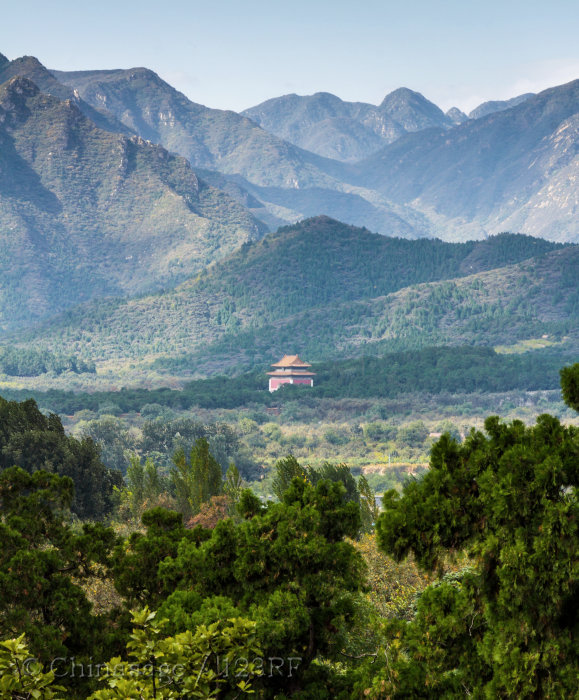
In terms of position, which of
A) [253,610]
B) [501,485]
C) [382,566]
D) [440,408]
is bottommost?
[440,408]

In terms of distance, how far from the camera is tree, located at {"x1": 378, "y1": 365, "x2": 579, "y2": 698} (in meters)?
15.5

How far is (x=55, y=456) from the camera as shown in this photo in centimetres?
6444

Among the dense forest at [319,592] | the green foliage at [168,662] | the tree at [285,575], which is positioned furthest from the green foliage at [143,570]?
the green foliage at [168,662]

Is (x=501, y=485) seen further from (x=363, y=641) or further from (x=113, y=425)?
(x=113, y=425)

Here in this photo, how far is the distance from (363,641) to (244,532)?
6.07 meters

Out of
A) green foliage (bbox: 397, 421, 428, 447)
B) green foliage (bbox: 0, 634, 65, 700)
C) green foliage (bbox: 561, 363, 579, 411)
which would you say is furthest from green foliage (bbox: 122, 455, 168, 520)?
green foliage (bbox: 397, 421, 428, 447)

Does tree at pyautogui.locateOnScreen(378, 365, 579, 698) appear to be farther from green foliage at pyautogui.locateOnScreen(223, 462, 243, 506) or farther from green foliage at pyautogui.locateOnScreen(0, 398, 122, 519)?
green foliage at pyautogui.locateOnScreen(0, 398, 122, 519)

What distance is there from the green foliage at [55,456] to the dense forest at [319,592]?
3576cm

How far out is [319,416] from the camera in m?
176

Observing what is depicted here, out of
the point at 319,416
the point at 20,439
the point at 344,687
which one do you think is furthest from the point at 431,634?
the point at 319,416

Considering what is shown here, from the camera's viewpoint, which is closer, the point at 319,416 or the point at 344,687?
the point at 344,687

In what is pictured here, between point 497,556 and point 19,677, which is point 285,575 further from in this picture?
point 19,677

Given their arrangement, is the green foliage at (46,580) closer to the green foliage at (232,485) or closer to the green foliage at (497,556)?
the green foliage at (497,556)

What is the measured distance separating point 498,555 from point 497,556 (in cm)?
4
